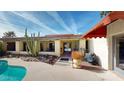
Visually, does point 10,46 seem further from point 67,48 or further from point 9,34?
point 67,48

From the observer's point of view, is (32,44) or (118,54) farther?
(32,44)

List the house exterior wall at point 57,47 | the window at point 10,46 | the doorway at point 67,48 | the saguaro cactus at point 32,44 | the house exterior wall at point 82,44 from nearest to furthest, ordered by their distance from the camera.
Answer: the house exterior wall at point 82,44, the saguaro cactus at point 32,44, the house exterior wall at point 57,47, the window at point 10,46, the doorway at point 67,48

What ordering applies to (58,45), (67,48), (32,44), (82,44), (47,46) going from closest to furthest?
(82,44) → (32,44) → (58,45) → (67,48) → (47,46)

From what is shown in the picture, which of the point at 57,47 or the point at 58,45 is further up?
the point at 58,45

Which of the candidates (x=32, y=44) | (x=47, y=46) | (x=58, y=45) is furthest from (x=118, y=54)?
(x=47, y=46)

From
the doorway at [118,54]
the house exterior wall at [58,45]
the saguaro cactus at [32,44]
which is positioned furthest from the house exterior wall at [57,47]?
the doorway at [118,54]

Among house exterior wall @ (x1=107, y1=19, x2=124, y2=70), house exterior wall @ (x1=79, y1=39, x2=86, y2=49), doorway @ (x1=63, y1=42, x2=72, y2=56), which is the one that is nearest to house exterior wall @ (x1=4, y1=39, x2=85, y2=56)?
house exterior wall @ (x1=79, y1=39, x2=86, y2=49)

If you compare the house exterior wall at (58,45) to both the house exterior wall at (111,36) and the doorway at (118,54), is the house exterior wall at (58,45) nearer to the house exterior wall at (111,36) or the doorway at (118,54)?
the house exterior wall at (111,36)

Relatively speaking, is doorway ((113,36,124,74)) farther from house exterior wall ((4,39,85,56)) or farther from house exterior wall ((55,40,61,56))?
house exterior wall ((55,40,61,56))

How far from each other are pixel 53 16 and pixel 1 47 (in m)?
7.62

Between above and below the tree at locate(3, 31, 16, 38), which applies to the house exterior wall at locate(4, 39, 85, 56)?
below

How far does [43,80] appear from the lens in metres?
10.0

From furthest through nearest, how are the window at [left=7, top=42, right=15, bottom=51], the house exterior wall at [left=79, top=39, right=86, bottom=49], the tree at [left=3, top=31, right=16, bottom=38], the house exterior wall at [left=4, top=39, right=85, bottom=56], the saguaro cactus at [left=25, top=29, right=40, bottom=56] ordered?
1. the window at [left=7, top=42, right=15, bottom=51]
2. the house exterior wall at [left=4, top=39, right=85, bottom=56]
3. the saguaro cactus at [left=25, top=29, right=40, bottom=56]
4. the house exterior wall at [left=79, top=39, right=86, bottom=49]
5. the tree at [left=3, top=31, right=16, bottom=38]

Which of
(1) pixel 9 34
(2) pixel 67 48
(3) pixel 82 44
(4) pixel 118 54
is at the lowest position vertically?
(4) pixel 118 54
